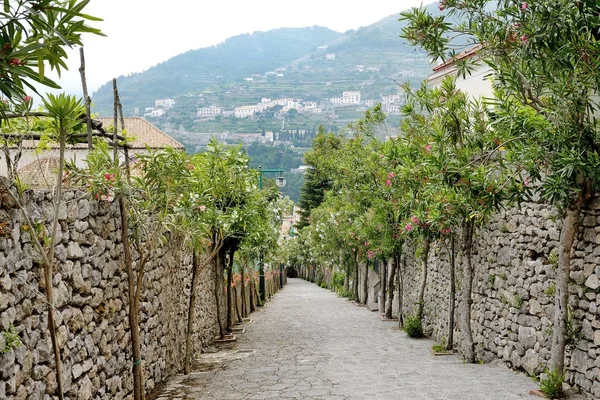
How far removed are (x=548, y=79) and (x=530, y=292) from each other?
3.54 metres

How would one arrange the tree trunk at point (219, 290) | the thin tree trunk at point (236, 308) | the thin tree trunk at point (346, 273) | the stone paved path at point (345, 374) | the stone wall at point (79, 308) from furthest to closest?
the thin tree trunk at point (346, 273)
the thin tree trunk at point (236, 308)
the tree trunk at point (219, 290)
the stone paved path at point (345, 374)
the stone wall at point (79, 308)

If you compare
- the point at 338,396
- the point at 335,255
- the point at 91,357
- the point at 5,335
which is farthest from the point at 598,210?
the point at 335,255

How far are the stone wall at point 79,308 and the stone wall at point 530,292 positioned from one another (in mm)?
5596

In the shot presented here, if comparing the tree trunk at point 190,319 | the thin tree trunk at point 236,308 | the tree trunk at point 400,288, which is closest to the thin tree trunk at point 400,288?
the tree trunk at point 400,288

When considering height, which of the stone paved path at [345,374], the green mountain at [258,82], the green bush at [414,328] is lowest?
the green bush at [414,328]

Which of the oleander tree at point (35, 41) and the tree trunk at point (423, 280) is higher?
the oleander tree at point (35, 41)

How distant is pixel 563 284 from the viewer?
7691 millimetres

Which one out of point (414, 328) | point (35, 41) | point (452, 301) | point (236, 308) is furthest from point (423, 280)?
point (35, 41)

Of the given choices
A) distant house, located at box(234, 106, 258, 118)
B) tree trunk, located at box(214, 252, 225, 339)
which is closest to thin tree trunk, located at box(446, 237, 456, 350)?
tree trunk, located at box(214, 252, 225, 339)

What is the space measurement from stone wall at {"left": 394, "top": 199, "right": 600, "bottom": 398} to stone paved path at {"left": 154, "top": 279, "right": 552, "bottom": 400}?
532 millimetres

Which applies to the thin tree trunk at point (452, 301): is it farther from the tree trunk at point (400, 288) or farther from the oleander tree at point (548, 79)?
the oleander tree at point (548, 79)

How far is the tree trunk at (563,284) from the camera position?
7.57 m

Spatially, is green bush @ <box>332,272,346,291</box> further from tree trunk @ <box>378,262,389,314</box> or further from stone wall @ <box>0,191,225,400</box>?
stone wall @ <box>0,191,225,400</box>

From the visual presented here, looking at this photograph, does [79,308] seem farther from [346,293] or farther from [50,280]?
[346,293]
